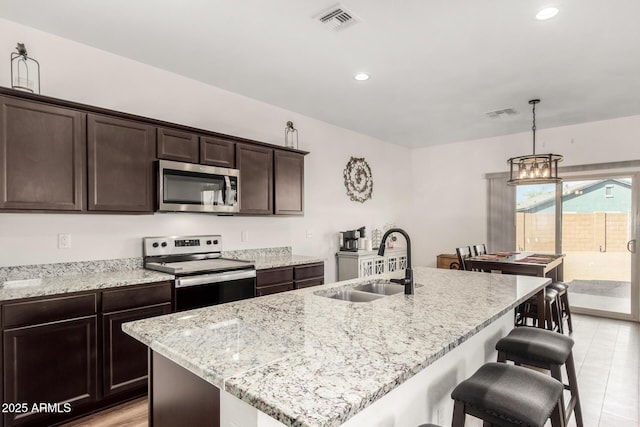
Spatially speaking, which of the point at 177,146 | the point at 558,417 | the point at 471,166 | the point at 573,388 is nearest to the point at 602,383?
the point at 573,388

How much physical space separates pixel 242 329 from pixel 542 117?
16.2 feet

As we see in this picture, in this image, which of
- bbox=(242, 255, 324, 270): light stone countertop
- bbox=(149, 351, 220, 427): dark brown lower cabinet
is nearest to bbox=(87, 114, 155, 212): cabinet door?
bbox=(242, 255, 324, 270): light stone countertop

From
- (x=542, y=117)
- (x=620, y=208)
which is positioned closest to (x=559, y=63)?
(x=542, y=117)

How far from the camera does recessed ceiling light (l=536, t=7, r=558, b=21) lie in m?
2.33

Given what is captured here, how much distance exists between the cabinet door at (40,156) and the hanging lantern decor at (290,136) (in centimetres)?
228

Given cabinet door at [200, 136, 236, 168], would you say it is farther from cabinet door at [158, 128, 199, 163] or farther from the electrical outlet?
the electrical outlet

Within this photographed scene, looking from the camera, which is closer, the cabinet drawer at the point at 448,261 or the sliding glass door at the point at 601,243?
the sliding glass door at the point at 601,243

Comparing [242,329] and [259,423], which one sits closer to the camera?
[259,423]

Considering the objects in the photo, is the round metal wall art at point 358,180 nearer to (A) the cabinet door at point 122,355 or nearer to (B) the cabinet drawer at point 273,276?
(B) the cabinet drawer at point 273,276

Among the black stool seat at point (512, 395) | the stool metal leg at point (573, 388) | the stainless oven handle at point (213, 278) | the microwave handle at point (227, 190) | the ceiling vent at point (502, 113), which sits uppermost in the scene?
the ceiling vent at point (502, 113)

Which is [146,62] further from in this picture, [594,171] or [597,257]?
[597,257]

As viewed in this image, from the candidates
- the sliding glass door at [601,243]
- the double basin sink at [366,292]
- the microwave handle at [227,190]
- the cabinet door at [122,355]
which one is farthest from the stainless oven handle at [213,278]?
the sliding glass door at [601,243]

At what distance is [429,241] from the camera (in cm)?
652

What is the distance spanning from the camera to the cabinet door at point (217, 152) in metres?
3.28
